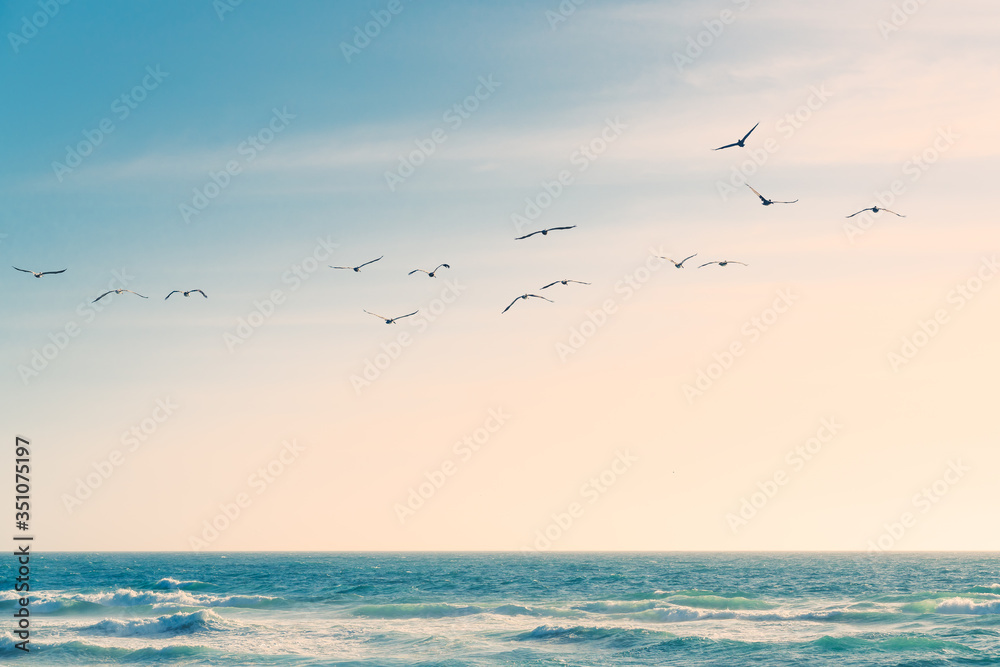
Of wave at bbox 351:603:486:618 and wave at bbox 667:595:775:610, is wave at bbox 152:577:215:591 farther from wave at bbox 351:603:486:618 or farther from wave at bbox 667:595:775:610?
wave at bbox 667:595:775:610

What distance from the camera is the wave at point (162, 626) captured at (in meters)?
41.2

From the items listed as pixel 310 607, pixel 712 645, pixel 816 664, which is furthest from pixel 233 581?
pixel 816 664

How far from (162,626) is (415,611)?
14.0m

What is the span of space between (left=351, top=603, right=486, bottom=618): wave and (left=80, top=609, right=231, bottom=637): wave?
8662mm

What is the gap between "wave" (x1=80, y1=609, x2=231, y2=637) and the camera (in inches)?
1624

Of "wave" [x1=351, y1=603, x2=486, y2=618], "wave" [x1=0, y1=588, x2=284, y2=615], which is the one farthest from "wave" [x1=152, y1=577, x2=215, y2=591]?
"wave" [x1=351, y1=603, x2=486, y2=618]

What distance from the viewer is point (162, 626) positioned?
42250mm

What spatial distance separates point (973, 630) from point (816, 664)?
1132 centimetres

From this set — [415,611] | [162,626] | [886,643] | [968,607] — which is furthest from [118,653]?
[968,607]

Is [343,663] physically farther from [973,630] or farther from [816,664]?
[973,630]

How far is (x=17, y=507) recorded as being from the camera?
23594 millimetres

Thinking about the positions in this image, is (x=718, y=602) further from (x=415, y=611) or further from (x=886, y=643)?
(x=415, y=611)

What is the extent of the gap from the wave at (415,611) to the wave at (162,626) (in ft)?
28.4

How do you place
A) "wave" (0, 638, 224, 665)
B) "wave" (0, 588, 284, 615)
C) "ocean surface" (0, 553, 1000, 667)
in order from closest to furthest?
"ocean surface" (0, 553, 1000, 667)
"wave" (0, 638, 224, 665)
"wave" (0, 588, 284, 615)
